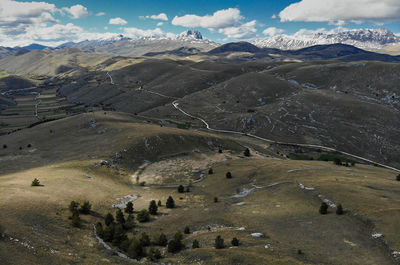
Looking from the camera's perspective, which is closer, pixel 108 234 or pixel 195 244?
pixel 195 244

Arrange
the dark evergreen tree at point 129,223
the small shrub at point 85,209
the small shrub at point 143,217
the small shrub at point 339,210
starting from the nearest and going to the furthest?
the small shrub at point 339,210, the dark evergreen tree at point 129,223, the small shrub at point 85,209, the small shrub at point 143,217

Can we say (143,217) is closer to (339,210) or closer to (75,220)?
(75,220)

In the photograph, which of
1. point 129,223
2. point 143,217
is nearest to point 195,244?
point 129,223

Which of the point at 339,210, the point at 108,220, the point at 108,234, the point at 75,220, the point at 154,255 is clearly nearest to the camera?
the point at 154,255

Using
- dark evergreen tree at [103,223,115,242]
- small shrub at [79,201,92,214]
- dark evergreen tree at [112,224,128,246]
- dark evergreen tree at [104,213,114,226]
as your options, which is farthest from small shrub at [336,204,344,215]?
small shrub at [79,201,92,214]

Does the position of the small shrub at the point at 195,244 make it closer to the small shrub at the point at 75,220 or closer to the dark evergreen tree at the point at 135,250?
the dark evergreen tree at the point at 135,250

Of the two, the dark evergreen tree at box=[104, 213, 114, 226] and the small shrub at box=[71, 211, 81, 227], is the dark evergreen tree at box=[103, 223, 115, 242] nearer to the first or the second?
the dark evergreen tree at box=[104, 213, 114, 226]

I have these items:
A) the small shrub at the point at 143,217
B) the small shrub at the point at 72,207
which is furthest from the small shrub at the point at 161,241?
the small shrub at the point at 72,207

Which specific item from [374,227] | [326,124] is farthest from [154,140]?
[326,124]

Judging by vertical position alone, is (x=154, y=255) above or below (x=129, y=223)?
above
